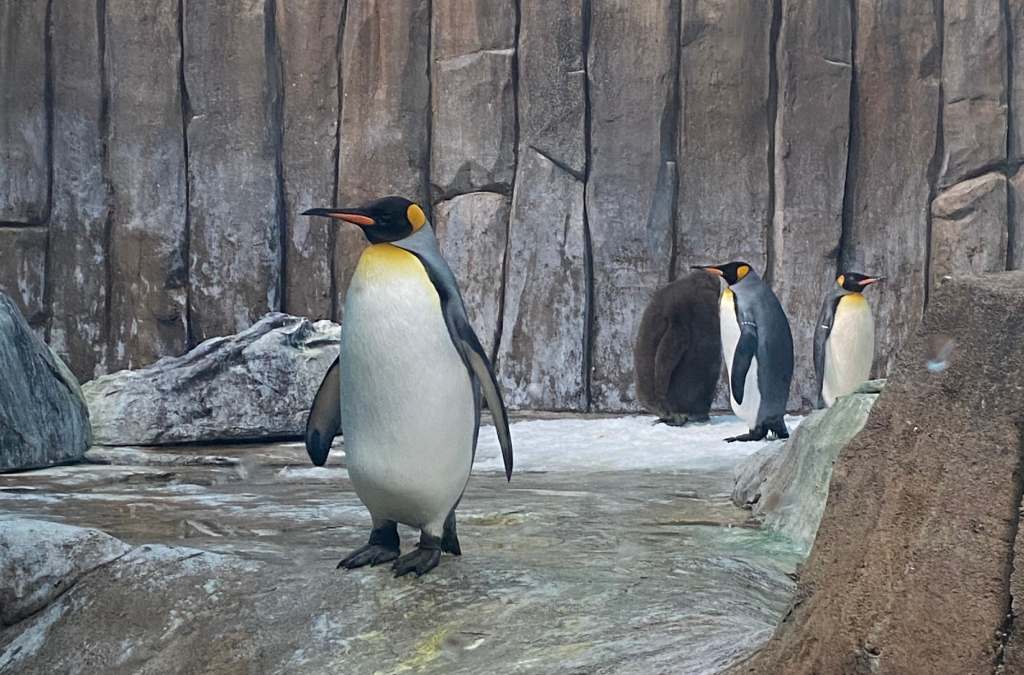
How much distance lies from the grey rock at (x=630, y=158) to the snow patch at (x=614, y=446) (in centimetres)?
141

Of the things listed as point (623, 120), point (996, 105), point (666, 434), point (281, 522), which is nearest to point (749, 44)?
point (623, 120)

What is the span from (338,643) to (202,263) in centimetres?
664

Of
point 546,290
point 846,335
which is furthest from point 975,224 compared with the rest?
point 546,290

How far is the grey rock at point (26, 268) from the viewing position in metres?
9.18

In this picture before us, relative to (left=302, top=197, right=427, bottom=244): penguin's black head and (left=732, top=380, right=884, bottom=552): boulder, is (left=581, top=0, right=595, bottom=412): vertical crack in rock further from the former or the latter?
(left=302, top=197, right=427, bottom=244): penguin's black head

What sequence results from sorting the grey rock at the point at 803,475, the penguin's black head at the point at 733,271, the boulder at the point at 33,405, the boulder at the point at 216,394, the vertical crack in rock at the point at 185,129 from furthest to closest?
the vertical crack in rock at the point at 185,129 < the penguin's black head at the point at 733,271 < the boulder at the point at 216,394 < the boulder at the point at 33,405 < the grey rock at the point at 803,475

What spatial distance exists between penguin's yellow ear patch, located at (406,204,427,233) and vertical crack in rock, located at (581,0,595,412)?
578 cm

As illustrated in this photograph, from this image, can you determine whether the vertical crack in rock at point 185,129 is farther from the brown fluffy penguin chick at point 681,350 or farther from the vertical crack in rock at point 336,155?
the brown fluffy penguin chick at point 681,350

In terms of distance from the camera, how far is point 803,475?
4.73 meters

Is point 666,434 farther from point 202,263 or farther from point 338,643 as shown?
point 338,643

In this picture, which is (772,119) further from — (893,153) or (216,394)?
(216,394)

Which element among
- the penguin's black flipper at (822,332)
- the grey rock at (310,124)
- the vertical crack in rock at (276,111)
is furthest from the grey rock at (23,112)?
the penguin's black flipper at (822,332)

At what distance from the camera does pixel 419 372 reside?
3.37 meters

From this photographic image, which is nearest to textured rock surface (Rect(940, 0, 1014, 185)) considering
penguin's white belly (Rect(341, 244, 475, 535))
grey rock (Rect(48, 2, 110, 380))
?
grey rock (Rect(48, 2, 110, 380))
